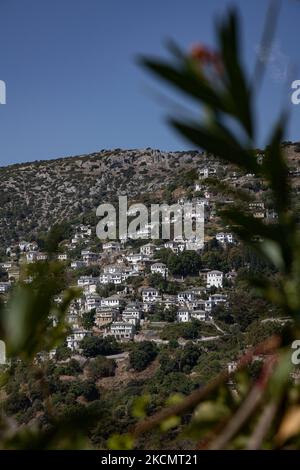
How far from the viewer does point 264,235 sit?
0.36 metres

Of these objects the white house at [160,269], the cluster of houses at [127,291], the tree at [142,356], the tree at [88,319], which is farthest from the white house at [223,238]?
the tree at [142,356]

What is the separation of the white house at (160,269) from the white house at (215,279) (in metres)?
2.75

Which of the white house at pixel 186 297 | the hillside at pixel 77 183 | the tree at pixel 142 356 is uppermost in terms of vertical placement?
the hillside at pixel 77 183

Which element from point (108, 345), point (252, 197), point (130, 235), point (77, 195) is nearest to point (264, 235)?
point (252, 197)

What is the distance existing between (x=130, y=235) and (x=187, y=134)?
4234 cm

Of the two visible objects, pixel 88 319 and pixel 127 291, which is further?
pixel 127 291

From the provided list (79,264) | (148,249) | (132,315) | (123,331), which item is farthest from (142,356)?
(148,249)

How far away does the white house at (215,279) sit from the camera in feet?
107

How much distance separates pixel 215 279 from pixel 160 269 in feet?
12.1

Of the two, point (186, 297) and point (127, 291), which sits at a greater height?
point (127, 291)

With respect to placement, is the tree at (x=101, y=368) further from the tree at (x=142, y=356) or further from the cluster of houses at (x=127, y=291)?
the cluster of houses at (x=127, y=291)

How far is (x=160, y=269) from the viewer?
35.1 metres

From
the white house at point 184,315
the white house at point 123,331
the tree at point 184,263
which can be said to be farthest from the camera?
the tree at point 184,263

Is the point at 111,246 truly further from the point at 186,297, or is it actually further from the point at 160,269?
the point at 186,297
